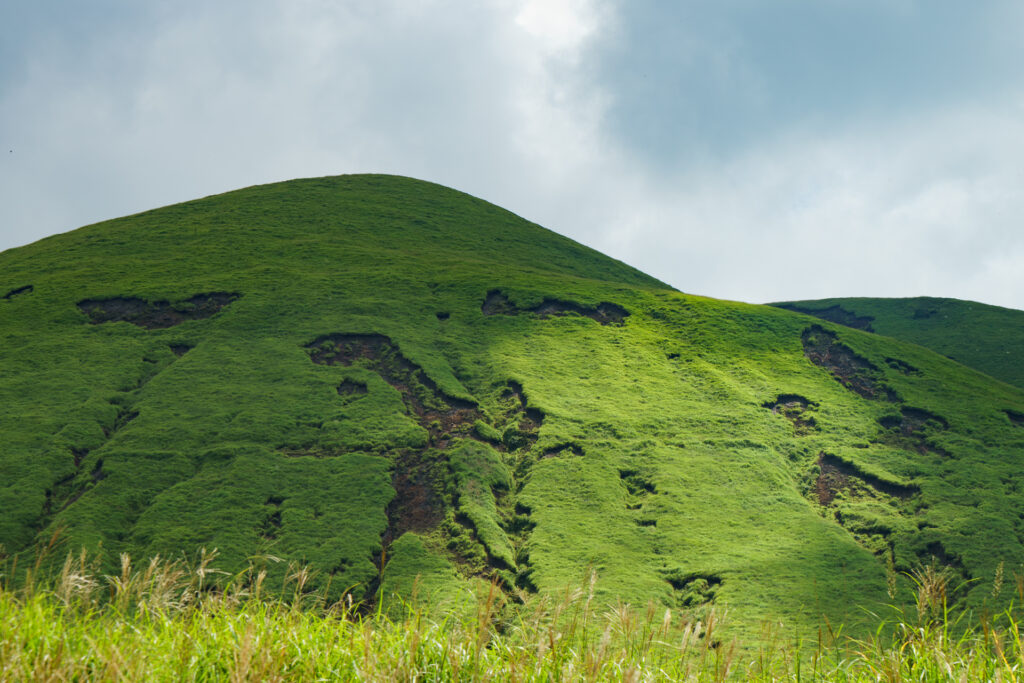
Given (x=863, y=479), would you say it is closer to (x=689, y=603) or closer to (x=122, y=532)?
(x=689, y=603)

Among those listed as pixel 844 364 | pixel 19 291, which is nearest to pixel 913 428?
pixel 844 364

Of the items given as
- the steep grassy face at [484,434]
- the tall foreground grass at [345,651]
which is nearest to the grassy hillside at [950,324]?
the steep grassy face at [484,434]

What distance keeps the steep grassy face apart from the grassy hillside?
29.4 metres

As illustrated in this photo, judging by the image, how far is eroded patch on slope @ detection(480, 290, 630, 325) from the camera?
37531 mm

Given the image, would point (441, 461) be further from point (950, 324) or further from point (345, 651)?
point (950, 324)

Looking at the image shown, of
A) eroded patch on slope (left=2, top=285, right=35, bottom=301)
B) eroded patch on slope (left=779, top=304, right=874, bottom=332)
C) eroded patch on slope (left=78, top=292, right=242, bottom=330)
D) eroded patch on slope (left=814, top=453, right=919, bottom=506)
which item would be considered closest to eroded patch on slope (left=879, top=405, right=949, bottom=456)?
eroded patch on slope (left=814, top=453, right=919, bottom=506)

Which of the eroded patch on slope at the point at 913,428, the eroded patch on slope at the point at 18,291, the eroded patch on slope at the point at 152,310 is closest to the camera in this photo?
the eroded patch on slope at the point at 913,428

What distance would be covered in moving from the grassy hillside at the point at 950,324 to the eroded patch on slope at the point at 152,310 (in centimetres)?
5839

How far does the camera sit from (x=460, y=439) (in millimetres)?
25969

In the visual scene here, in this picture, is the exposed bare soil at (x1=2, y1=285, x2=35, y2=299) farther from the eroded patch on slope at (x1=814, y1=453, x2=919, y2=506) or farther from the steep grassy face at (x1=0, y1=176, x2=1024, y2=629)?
the eroded patch on slope at (x1=814, y1=453, x2=919, y2=506)

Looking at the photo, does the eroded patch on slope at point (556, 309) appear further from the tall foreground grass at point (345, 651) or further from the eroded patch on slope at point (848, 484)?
the tall foreground grass at point (345, 651)

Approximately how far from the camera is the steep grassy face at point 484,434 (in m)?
20.0

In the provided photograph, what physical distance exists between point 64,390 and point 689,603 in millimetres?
23945

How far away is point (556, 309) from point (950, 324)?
53814 millimetres
